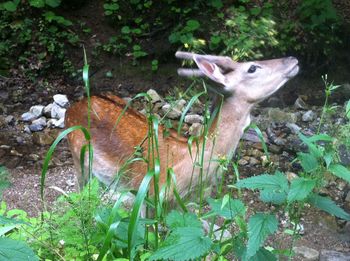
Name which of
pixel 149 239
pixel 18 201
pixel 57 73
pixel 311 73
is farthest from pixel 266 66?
pixel 57 73

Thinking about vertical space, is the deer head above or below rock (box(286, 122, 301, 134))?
above

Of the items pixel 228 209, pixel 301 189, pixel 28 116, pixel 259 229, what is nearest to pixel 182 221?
pixel 228 209

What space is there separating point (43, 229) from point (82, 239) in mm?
249

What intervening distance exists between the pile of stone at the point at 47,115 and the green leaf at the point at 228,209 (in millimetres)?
4258

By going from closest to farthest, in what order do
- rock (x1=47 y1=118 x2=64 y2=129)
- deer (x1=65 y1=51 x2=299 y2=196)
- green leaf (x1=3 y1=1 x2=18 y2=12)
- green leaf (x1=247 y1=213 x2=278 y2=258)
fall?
green leaf (x1=247 y1=213 x2=278 y2=258)
deer (x1=65 y1=51 x2=299 y2=196)
rock (x1=47 y1=118 x2=64 y2=129)
green leaf (x1=3 y1=1 x2=18 y2=12)

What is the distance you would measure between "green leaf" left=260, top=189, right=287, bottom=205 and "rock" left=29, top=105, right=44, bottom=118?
15.6 ft

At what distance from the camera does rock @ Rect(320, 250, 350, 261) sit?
4.73 m

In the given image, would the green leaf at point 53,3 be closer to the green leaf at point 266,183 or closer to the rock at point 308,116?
the rock at point 308,116

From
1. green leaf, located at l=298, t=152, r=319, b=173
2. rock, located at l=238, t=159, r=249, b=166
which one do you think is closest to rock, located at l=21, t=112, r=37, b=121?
rock, located at l=238, t=159, r=249, b=166

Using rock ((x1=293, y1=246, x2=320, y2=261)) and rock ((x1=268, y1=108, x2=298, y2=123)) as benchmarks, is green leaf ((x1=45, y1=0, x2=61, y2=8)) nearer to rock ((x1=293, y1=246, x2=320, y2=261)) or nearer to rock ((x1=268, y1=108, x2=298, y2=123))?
rock ((x1=268, y1=108, x2=298, y2=123))

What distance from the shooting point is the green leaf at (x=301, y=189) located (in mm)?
2447

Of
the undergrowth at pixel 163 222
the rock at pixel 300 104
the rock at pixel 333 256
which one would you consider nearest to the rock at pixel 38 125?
the rock at pixel 300 104

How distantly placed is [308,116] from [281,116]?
0.90ft

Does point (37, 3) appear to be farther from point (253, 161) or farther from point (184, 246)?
point (184, 246)
